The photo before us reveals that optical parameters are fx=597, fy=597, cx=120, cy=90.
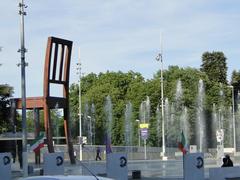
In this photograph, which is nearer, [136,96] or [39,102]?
[39,102]

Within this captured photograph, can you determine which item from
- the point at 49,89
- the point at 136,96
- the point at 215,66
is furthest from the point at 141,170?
the point at 215,66

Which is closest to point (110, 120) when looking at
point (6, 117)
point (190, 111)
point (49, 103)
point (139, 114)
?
point (139, 114)

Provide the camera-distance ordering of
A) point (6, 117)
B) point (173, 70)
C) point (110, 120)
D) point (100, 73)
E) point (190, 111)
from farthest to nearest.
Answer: point (100, 73), point (173, 70), point (110, 120), point (190, 111), point (6, 117)

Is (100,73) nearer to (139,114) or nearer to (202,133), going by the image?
(139,114)

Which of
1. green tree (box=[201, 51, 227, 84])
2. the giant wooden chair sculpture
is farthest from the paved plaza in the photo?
green tree (box=[201, 51, 227, 84])

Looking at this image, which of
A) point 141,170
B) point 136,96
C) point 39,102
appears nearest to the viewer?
point 141,170

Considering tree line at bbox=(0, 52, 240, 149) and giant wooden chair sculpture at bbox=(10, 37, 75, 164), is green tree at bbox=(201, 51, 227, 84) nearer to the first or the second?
tree line at bbox=(0, 52, 240, 149)

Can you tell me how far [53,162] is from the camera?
2100 cm

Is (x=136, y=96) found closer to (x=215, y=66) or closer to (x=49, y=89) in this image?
(x=215, y=66)

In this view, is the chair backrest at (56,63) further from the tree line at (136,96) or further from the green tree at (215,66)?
the green tree at (215,66)

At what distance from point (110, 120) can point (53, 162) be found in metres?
69.0

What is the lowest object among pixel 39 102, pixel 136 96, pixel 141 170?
pixel 141 170

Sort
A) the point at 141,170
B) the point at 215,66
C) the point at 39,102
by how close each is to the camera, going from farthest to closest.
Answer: the point at 215,66, the point at 39,102, the point at 141,170

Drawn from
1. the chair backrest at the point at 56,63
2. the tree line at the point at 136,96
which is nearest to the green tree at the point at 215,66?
the tree line at the point at 136,96
